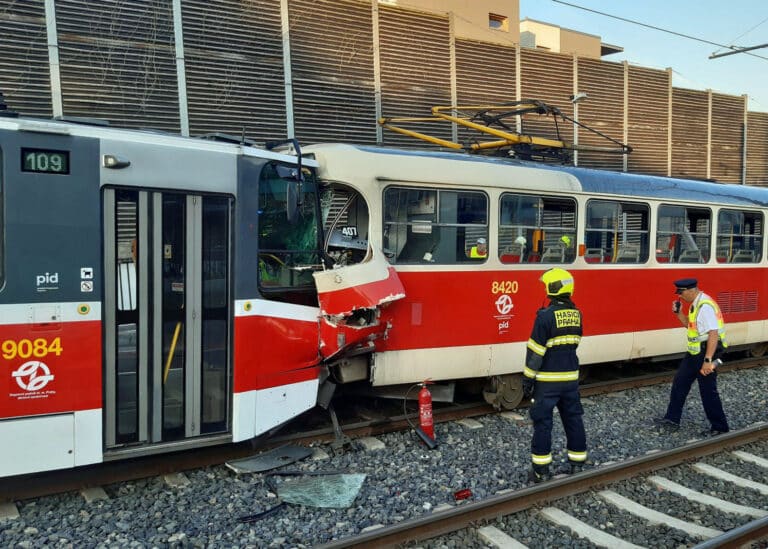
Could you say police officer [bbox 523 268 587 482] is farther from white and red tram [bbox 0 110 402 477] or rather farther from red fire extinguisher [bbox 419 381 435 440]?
white and red tram [bbox 0 110 402 477]

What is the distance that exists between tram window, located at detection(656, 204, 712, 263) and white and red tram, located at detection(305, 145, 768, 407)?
0.03 m

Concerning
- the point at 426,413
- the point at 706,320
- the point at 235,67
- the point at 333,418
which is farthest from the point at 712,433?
the point at 235,67

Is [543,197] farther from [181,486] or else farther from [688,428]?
[181,486]

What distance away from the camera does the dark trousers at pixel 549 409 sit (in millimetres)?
5656

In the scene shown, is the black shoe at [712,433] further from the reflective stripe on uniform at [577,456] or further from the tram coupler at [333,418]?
the tram coupler at [333,418]

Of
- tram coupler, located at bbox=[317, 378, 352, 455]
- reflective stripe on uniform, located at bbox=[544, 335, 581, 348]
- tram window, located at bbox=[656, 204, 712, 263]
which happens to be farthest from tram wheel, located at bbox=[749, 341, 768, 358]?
tram coupler, located at bbox=[317, 378, 352, 455]

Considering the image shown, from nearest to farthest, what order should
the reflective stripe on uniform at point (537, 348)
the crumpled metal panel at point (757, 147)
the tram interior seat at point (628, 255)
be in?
1. the reflective stripe on uniform at point (537, 348)
2. the tram interior seat at point (628, 255)
3. the crumpled metal panel at point (757, 147)

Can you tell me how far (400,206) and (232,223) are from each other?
2.14 metres

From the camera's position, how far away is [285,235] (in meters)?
6.01

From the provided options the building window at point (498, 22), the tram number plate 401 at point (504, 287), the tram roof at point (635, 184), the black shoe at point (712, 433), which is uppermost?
the building window at point (498, 22)

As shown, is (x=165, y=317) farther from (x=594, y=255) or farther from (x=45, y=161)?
(x=594, y=255)

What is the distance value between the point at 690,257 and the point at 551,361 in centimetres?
565

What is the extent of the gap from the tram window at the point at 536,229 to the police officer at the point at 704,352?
1617 millimetres

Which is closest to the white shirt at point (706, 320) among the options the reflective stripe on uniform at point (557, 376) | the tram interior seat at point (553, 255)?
the tram interior seat at point (553, 255)
